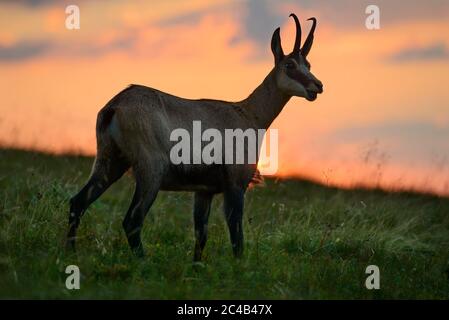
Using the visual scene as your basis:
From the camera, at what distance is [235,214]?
1062 centimetres

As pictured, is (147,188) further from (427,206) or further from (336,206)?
(427,206)

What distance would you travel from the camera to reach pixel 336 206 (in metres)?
15.5

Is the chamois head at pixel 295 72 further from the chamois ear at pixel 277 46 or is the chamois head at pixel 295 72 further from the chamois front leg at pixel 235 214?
the chamois front leg at pixel 235 214

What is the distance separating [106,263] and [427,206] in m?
9.33

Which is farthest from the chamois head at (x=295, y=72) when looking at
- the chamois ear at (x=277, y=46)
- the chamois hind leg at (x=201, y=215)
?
the chamois hind leg at (x=201, y=215)

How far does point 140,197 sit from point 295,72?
3042 mm

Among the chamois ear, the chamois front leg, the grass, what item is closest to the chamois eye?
the chamois ear

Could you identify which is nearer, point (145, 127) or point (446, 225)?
point (145, 127)

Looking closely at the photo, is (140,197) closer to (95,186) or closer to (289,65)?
(95,186)

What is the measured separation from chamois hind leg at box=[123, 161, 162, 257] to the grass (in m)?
0.21

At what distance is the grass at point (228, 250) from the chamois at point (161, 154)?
13.8 inches

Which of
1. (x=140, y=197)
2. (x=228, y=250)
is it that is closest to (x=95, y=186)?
(x=140, y=197)
